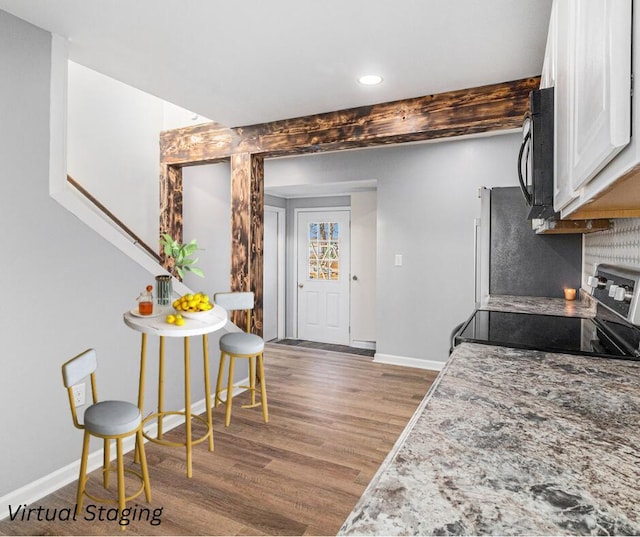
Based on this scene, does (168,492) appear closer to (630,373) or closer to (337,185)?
(630,373)

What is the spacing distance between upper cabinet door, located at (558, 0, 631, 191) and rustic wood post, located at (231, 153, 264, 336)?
3.02 m

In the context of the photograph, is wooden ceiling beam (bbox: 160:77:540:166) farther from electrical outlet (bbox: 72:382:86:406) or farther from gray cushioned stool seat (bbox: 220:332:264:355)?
electrical outlet (bbox: 72:382:86:406)

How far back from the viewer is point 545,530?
51cm

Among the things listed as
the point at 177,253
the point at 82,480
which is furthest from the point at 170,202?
the point at 82,480

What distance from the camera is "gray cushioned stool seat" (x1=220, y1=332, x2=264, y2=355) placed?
2.89 m

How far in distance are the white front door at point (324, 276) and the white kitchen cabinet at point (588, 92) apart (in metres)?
4.43

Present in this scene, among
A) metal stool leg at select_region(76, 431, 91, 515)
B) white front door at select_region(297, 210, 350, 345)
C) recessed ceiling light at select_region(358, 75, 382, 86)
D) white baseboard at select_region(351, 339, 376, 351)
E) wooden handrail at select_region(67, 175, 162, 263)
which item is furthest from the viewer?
white front door at select_region(297, 210, 350, 345)

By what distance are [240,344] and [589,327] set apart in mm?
2048

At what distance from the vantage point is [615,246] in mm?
2025

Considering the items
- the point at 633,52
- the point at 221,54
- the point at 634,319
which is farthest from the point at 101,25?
the point at 634,319

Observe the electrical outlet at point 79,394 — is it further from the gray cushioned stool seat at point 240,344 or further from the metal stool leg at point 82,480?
the gray cushioned stool seat at point 240,344

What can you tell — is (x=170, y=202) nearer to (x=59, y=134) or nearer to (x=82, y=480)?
(x=59, y=134)

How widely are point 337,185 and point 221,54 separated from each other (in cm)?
270

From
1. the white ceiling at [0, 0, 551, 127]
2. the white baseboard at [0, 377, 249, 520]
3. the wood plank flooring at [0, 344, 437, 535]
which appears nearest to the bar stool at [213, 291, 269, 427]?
the wood plank flooring at [0, 344, 437, 535]
